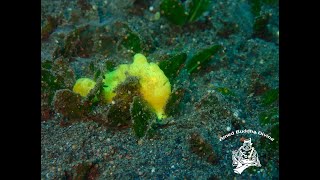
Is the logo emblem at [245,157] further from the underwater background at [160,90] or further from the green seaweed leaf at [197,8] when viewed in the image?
the green seaweed leaf at [197,8]

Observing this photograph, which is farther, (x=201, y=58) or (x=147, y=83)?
(x=201, y=58)

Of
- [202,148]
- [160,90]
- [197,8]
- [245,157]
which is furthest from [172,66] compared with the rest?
[197,8]

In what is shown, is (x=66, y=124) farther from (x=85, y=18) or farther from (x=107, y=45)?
(x=85, y=18)

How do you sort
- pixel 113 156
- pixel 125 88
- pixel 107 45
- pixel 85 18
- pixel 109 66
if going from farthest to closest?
pixel 85 18, pixel 107 45, pixel 109 66, pixel 125 88, pixel 113 156

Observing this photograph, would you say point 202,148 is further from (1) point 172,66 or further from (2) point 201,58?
(2) point 201,58

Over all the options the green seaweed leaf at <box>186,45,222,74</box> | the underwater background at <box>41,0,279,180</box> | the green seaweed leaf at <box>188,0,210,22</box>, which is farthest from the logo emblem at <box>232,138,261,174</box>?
the green seaweed leaf at <box>188,0,210,22</box>

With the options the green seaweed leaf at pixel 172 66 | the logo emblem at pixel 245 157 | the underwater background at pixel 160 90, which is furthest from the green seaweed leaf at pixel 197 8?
the logo emblem at pixel 245 157
